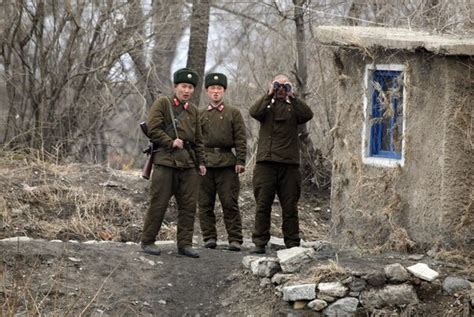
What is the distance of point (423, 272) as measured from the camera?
9906mm

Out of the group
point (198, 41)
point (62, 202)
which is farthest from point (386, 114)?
point (198, 41)

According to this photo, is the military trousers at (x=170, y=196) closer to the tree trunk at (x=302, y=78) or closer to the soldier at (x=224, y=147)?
the soldier at (x=224, y=147)

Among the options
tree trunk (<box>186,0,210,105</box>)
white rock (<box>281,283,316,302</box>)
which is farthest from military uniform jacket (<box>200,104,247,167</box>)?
tree trunk (<box>186,0,210,105</box>)

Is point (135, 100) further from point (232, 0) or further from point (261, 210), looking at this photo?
point (261, 210)

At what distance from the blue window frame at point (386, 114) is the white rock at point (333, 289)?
81.6 inches

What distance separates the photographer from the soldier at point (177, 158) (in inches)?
431

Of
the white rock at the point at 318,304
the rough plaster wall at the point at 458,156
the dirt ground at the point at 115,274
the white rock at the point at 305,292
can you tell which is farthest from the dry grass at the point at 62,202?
the rough plaster wall at the point at 458,156

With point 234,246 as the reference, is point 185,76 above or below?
above

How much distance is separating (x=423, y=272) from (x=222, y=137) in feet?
9.87

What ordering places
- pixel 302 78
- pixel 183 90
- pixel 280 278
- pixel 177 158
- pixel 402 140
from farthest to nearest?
pixel 302 78
pixel 402 140
pixel 183 90
pixel 177 158
pixel 280 278

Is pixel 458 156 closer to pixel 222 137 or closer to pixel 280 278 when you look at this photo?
pixel 280 278

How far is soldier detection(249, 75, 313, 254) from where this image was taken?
11.4 metres

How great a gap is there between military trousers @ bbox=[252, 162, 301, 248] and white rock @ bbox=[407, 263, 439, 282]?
78.1 inches

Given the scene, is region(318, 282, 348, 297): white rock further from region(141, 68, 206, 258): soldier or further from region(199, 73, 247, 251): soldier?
region(199, 73, 247, 251): soldier
